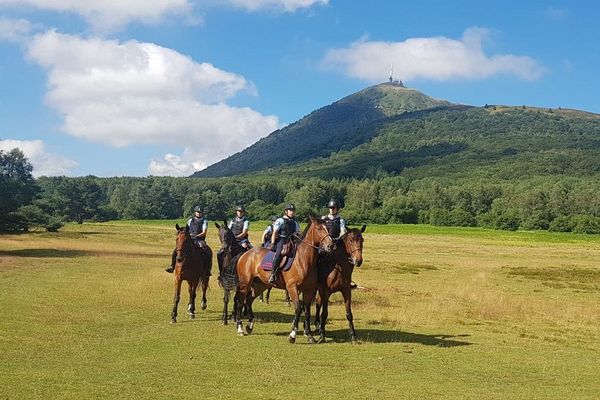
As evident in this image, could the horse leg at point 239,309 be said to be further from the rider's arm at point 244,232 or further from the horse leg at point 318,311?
the rider's arm at point 244,232

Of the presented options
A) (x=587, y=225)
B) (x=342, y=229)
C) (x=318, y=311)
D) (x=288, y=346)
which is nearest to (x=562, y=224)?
(x=587, y=225)

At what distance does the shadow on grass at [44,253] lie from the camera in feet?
163

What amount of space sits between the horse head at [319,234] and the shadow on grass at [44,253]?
39656 millimetres

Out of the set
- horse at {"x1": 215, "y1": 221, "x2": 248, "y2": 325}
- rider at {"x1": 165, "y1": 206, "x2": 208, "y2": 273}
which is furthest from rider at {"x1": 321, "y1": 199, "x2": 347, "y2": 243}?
rider at {"x1": 165, "y1": 206, "x2": 208, "y2": 273}

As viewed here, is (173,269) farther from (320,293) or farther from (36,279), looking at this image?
(36,279)

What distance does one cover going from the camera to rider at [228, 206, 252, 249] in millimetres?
21062

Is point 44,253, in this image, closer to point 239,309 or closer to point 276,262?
point 239,309

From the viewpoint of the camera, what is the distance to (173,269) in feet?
69.1

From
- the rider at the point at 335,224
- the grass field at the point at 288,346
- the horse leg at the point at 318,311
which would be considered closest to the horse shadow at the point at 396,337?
the grass field at the point at 288,346

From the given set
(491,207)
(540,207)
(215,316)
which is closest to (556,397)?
(215,316)

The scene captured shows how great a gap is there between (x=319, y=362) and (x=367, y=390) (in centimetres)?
271

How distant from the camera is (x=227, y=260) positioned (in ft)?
66.2

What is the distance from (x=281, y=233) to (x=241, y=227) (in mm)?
3899

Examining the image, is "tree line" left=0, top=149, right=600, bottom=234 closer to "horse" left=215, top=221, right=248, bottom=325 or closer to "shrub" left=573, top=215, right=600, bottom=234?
"shrub" left=573, top=215, right=600, bottom=234
